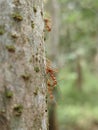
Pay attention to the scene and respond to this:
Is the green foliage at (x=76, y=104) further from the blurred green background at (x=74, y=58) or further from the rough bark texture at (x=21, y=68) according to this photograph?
the rough bark texture at (x=21, y=68)

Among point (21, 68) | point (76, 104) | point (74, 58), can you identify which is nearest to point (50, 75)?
point (21, 68)

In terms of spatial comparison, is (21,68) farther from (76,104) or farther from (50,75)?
(76,104)

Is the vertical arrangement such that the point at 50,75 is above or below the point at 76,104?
below

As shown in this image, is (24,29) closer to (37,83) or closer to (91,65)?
(37,83)

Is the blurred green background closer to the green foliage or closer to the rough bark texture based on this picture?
the green foliage

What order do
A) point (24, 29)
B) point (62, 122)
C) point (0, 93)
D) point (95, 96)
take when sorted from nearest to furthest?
point (0, 93)
point (24, 29)
point (62, 122)
point (95, 96)

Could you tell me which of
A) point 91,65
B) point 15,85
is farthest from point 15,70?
point 91,65
